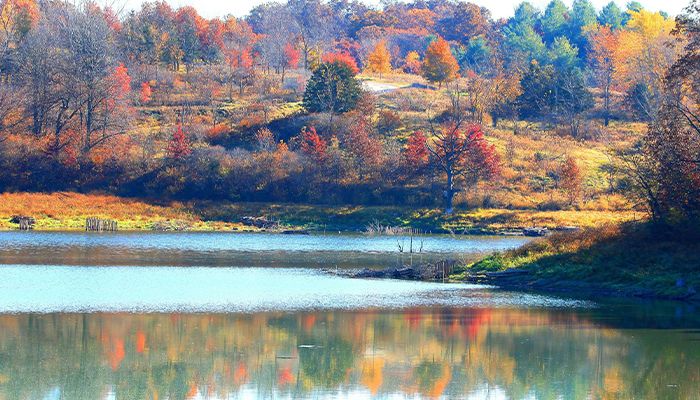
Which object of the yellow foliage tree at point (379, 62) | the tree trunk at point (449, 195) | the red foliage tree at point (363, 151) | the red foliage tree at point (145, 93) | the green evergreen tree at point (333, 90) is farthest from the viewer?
the yellow foliage tree at point (379, 62)

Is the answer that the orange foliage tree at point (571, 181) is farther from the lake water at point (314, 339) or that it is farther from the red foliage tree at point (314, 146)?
the lake water at point (314, 339)

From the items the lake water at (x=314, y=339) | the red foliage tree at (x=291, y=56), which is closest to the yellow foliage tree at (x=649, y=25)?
the red foliage tree at (x=291, y=56)

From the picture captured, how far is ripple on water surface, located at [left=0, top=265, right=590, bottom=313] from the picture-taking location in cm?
4012

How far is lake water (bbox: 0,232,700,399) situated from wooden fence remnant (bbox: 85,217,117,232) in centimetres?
2908

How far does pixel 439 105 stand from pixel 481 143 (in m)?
28.5

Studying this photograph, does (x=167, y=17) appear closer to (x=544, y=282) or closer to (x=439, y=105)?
(x=439, y=105)

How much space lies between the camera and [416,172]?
326 ft

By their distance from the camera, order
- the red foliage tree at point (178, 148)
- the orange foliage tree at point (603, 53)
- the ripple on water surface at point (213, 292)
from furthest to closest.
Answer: the orange foliage tree at point (603, 53), the red foliage tree at point (178, 148), the ripple on water surface at point (213, 292)

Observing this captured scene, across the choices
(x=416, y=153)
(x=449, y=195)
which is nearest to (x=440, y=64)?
(x=416, y=153)

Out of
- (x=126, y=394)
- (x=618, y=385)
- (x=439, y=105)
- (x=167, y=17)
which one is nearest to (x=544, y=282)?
(x=618, y=385)

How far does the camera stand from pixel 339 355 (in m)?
30.8

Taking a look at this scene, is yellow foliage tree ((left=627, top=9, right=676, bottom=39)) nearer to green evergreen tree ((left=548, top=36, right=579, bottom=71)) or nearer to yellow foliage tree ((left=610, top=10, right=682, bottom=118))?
yellow foliage tree ((left=610, top=10, right=682, bottom=118))

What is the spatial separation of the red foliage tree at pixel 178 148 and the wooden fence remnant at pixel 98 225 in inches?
704

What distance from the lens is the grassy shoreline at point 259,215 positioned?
87.4m
